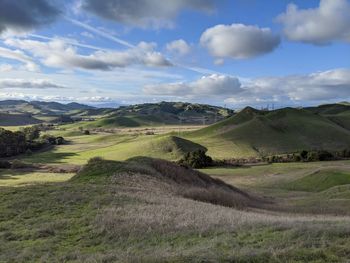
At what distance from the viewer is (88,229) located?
16734 millimetres

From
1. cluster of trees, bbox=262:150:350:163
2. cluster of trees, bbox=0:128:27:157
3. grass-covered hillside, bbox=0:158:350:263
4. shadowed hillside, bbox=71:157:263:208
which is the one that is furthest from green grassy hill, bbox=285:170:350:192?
cluster of trees, bbox=0:128:27:157

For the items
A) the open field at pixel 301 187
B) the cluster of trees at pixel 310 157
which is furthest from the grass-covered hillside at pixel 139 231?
the cluster of trees at pixel 310 157

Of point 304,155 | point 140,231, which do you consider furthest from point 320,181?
point 140,231

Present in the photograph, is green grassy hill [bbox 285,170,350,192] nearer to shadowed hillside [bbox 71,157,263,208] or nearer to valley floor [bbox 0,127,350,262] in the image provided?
shadowed hillside [bbox 71,157,263,208]

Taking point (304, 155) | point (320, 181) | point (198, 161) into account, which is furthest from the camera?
point (304, 155)

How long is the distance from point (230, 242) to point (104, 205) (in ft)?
30.4

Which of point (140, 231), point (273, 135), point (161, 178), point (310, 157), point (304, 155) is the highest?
point (273, 135)

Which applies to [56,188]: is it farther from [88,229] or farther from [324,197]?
[324,197]

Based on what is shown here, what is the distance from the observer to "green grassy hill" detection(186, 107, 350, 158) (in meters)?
116

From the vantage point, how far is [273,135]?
127 meters

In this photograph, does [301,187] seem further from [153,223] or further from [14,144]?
[14,144]

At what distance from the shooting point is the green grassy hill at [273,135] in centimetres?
11631

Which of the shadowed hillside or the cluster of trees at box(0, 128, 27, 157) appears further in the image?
the cluster of trees at box(0, 128, 27, 157)

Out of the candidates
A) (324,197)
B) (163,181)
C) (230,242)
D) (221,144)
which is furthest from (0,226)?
(221,144)
